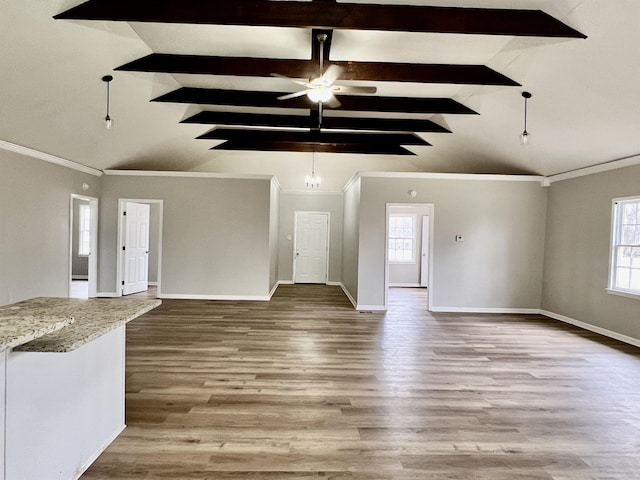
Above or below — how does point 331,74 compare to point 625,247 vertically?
above

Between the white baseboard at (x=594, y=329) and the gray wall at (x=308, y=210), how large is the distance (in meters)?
4.86

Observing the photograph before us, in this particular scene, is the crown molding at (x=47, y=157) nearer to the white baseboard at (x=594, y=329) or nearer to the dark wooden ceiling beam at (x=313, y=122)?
the dark wooden ceiling beam at (x=313, y=122)

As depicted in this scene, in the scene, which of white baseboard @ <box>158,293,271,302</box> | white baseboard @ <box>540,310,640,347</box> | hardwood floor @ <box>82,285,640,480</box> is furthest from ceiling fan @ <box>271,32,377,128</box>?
white baseboard @ <box>540,310,640,347</box>

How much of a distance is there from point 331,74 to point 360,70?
1009 millimetres

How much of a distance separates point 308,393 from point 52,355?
1.91 meters

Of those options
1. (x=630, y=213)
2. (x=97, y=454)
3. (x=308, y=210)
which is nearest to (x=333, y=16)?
(x=97, y=454)

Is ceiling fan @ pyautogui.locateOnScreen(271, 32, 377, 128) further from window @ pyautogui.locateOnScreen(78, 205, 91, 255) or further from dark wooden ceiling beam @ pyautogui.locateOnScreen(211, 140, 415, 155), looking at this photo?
window @ pyautogui.locateOnScreen(78, 205, 91, 255)

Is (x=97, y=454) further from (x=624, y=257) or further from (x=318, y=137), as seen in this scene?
(x=624, y=257)

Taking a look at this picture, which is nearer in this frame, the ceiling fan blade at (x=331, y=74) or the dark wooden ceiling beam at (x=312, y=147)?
the ceiling fan blade at (x=331, y=74)

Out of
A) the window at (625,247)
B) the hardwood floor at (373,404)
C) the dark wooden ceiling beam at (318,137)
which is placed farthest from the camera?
the dark wooden ceiling beam at (318,137)

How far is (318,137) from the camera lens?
22.9 ft

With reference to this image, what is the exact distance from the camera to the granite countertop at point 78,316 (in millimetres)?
1577

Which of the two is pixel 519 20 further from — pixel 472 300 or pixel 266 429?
pixel 472 300

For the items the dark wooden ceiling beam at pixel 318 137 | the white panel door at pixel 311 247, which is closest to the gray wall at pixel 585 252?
the dark wooden ceiling beam at pixel 318 137
